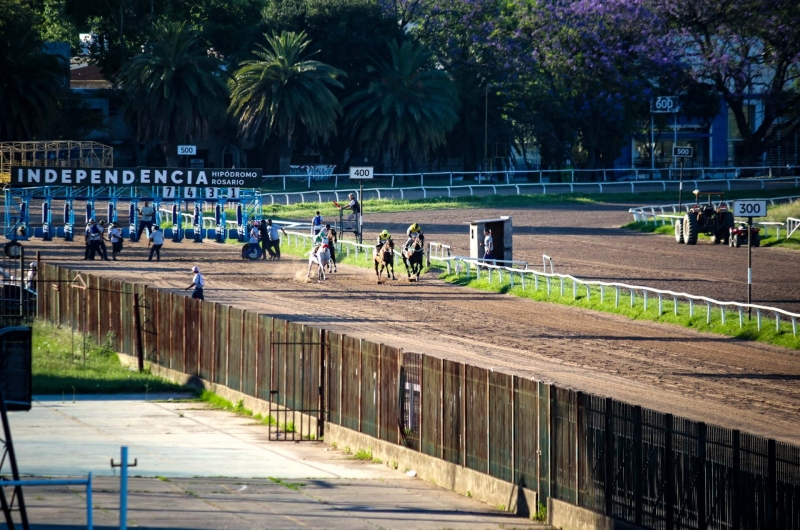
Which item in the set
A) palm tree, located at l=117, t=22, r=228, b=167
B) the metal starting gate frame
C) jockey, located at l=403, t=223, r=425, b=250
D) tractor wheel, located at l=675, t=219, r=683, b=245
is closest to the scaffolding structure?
palm tree, located at l=117, t=22, r=228, b=167

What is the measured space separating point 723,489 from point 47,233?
36383mm

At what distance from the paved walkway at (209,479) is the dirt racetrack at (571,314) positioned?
5274mm

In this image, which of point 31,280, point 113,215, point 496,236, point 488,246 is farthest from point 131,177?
point 31,280

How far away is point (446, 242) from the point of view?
1708 inches

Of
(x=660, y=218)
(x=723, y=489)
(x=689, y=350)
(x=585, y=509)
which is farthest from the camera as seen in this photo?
(x=660, y=218)

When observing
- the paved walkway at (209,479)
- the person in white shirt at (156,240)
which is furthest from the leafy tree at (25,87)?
the paved walkway at (209,479)

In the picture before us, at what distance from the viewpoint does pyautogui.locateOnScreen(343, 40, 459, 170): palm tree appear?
65.8 m

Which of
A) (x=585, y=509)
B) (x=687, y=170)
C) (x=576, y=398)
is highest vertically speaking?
(x=687, y=170)

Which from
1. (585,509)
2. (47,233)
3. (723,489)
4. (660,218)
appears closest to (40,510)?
(585,509)

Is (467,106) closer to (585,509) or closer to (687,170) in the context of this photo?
(687,170)

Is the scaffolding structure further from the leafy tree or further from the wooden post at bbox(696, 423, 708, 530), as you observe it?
the wooden post at bbox(696, 423, 708, 530)

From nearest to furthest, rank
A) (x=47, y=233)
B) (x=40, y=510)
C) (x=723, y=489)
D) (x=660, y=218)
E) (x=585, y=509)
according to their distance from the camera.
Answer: (x=723, y=489) → (x=40, y=510) → (x=585, y=509) → (x=47, y=233) → (x=660, y=218)

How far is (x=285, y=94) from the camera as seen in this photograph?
209ft

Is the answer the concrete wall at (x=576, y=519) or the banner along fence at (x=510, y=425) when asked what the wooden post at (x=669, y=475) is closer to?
the banner along fence at (x=510, y=425)
